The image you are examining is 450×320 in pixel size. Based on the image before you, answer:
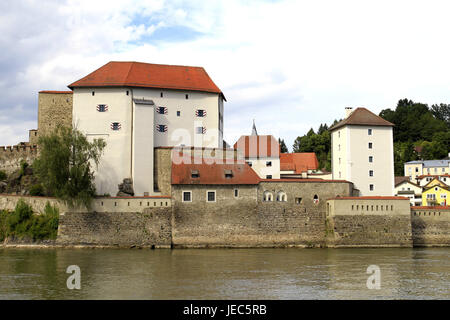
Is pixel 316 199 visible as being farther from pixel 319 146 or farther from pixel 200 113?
pixel 319 146

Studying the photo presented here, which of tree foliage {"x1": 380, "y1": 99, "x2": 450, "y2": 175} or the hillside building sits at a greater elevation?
tree foliage {"x1": 380, "y1": 99, "x2": 450, "y2": 175}

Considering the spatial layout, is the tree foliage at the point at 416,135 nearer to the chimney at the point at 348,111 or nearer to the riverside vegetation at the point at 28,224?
the chimney at the point at 348,111

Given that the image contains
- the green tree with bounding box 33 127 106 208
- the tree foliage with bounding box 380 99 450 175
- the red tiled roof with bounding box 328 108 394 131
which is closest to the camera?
the green tree with bounding box 33 127 106 208

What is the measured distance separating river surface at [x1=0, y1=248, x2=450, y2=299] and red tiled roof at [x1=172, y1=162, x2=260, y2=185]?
5.33 m

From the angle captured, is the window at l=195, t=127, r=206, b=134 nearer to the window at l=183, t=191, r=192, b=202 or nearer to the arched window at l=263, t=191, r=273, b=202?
the window at l=183, t=191, r=192, b=202

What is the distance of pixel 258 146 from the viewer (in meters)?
47.2

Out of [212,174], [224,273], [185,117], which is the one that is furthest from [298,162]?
[224,273]

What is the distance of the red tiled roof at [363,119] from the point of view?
42844mm

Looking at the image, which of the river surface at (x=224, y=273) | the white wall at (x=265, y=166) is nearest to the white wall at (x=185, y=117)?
the white wall at (x=265, y=166)

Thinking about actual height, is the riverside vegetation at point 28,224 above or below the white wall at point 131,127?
below

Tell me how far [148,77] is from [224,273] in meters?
24.5

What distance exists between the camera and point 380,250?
3609cm

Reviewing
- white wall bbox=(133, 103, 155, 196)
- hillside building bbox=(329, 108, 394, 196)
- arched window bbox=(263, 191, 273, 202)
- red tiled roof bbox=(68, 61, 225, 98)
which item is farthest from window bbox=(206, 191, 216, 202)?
hillside building bbox=(329, 108, 394, 196)

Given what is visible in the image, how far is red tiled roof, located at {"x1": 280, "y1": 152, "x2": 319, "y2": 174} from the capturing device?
179 ft
